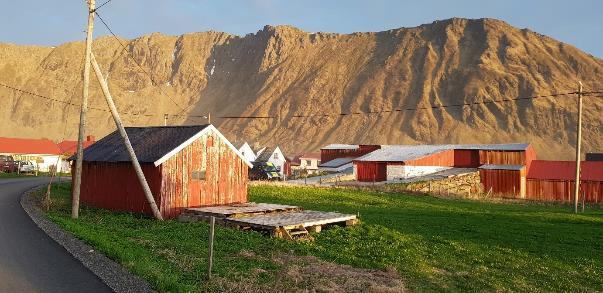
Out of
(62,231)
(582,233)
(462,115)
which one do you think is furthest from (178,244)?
(462,115)

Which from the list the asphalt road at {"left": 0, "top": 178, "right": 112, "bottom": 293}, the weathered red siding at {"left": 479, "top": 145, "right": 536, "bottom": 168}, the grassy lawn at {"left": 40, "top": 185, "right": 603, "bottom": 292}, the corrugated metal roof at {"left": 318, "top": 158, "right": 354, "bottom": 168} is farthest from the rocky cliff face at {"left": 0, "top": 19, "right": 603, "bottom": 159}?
the asphalt road at {"left": 0, "top": 178, "right": 112, "bottom": 293}

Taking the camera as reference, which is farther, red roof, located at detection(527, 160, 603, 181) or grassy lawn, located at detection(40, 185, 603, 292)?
red roof, located at detection(527, 160, 603, 181)

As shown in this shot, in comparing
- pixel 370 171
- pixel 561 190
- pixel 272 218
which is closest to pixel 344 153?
pixel 370 171

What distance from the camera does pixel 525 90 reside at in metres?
141

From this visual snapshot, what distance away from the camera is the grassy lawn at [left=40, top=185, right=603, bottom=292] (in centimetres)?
1323

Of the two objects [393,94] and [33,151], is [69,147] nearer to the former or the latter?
[33,151]

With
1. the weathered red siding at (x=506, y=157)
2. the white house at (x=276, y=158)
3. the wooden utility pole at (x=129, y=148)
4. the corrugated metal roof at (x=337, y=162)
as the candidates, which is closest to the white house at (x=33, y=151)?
the white house at (x=276, y=158)

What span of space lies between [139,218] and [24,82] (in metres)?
199

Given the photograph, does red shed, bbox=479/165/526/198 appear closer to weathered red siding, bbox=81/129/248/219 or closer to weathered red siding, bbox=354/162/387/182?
weathered red siding, bbox=354/162/387/182

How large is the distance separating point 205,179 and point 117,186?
4.48 meters

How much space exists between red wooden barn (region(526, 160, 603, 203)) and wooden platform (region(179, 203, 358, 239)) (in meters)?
37.4

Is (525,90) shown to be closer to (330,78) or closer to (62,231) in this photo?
(330,78)

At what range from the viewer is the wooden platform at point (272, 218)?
19703 mm

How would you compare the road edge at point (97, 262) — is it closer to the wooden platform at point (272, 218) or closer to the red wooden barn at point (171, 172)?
the red wooden barn at point (171, 172)
